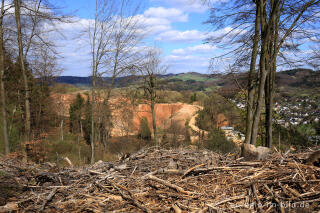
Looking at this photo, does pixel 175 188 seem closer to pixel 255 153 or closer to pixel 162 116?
pixel 255 153

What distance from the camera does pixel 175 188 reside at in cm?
282

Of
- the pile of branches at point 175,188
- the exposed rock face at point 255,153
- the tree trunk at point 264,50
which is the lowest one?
the pile of branches at point 175,188

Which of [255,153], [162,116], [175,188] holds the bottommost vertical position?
[162,116]

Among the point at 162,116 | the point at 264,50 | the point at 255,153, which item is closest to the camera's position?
the point at 255,153

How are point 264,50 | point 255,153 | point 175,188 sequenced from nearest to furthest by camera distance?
point 175,188 < point 255,153 < point 264,50

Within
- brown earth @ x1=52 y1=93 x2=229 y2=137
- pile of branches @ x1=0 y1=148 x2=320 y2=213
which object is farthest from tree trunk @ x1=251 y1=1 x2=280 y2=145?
brown earth @ x1=52 y1=93 x2=229 y2=137

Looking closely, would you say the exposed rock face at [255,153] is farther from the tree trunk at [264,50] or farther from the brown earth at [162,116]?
the brown earth at [162,116]

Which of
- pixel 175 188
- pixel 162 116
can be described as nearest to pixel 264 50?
pixel 175 188

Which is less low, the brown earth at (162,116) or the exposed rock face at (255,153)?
the exposed rock face at (255,153)

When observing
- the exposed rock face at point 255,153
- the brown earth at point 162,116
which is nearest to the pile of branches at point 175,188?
the exposed rock face at point 255,153

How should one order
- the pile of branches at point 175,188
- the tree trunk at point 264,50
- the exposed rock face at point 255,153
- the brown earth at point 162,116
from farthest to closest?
the brown earth at point 162,116
the tree trunk at point 264,50
the exposed rock face at point 255,153
the pile of branches at point 175,188

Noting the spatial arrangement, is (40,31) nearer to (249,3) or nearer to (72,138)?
(249,3)

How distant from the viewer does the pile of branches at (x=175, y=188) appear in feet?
8.20

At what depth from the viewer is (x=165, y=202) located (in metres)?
2.67
